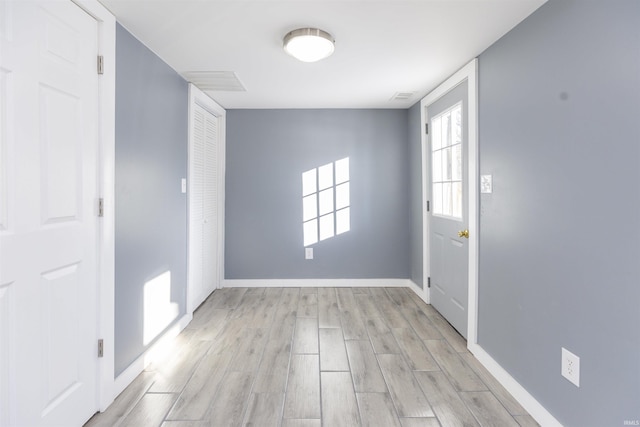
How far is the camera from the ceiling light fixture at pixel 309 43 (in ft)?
6.64

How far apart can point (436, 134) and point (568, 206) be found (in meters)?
1.87

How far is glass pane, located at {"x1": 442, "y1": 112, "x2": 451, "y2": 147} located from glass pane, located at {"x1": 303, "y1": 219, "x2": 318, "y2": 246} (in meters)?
1.72

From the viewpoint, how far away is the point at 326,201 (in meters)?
4.04

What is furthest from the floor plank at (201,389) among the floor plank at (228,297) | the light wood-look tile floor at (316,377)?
the floor plank at (228,297)

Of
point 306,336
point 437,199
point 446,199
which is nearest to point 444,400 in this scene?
point 306,336

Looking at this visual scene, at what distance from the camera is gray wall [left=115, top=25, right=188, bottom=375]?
196 cm

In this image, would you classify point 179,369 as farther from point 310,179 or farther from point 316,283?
point 310,179

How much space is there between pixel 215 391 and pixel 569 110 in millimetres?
2368

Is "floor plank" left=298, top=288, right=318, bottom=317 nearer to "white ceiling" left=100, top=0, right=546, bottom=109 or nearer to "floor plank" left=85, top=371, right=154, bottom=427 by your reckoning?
"floor plank" left=85, top=371, right=154, bottom=427

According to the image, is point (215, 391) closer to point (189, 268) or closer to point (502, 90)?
point (189, 268)
